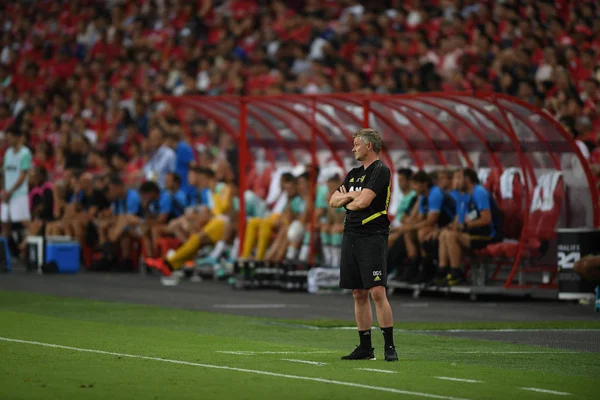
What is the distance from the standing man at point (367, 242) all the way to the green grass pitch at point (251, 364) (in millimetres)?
340

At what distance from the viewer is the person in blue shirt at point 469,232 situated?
20.6 meters

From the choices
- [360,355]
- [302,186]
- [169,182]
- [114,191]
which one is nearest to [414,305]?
[302,186]

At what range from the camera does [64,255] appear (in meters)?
26.7

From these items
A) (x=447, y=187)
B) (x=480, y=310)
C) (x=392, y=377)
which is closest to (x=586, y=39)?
(x=447, y=187)

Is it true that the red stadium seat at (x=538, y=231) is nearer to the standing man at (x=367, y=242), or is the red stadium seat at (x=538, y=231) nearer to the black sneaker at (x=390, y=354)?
the standing man at (x=367, y=242)

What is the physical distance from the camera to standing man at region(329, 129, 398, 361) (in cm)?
1224

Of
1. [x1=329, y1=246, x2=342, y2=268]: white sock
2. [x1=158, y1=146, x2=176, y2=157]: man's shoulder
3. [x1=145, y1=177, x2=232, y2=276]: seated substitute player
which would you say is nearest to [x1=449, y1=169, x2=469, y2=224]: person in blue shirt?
[x1=329, y1=246, x2=342, y2=268]: white sock

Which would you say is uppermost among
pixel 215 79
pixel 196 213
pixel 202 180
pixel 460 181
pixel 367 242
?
pixel 215 79

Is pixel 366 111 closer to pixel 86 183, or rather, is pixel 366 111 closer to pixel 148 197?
pixel 148 197

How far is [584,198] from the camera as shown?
20.4 metres

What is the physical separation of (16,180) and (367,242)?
17.9m

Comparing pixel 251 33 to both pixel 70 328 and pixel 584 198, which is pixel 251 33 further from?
pixel 70 328

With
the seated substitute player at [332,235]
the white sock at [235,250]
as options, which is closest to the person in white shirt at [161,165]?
the white sock at [235,250]

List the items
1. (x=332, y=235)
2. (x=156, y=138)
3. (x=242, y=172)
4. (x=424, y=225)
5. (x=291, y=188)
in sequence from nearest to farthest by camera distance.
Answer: (x=424, y=225)
(x=332, y=235)
(x=291, y=188)
(x=242, y=172)
(x=156, y=138)
